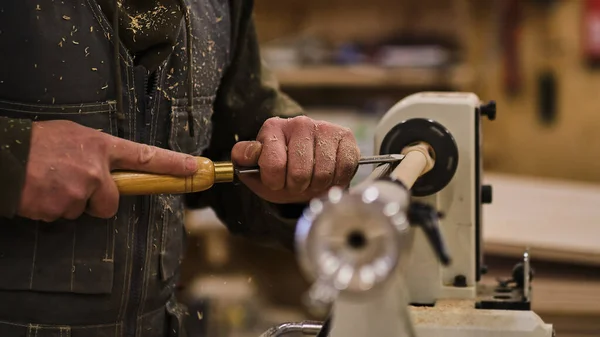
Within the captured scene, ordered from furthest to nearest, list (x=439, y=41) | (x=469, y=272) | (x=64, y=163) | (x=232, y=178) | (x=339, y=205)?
1. (x=439, y=41)
2. (x=469, y=272)
3. (x=232, y=178)
4. (x=64, y=163)
5. (x=339, y=205)

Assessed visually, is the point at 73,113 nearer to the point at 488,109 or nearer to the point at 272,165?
the point at 272,165

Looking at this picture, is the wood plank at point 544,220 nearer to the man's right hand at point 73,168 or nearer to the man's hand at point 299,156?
the man's hand at point 299,156

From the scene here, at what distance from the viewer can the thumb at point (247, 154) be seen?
3.89 feet

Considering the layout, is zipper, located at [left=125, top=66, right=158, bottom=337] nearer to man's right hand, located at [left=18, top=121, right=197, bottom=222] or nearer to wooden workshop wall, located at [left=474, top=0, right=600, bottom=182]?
man's right hand, located at [left=18, top=121, right=197, bottom=222]

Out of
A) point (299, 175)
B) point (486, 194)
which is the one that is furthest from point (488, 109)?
point (299, 175)

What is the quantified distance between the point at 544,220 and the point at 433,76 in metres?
0.96

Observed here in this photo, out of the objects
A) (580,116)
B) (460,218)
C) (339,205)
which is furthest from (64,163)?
(580,116)

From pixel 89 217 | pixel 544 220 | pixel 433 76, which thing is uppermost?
pixel 89 217

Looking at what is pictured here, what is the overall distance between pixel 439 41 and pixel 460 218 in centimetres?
227

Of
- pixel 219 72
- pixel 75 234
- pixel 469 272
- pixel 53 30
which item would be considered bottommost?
pixel 469 272

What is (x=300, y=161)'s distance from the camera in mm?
1187

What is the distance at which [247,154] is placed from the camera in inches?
46.7

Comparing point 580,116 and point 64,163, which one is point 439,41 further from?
point 64,163

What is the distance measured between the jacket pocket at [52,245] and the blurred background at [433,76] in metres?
1.78
